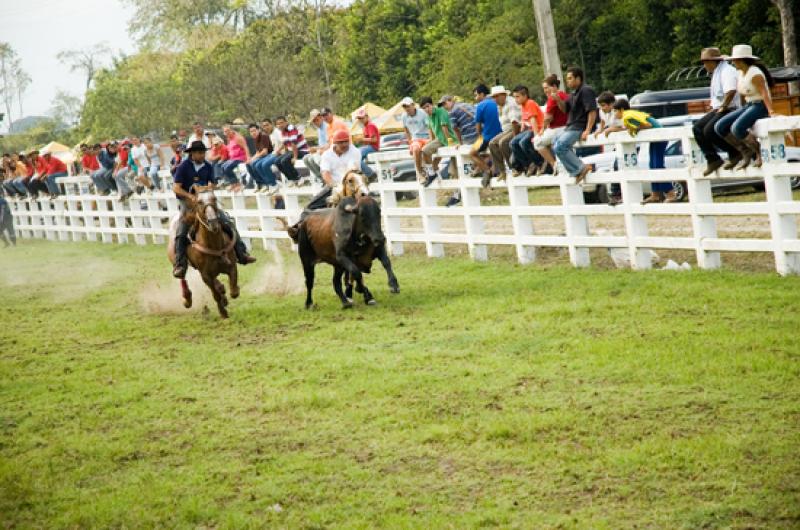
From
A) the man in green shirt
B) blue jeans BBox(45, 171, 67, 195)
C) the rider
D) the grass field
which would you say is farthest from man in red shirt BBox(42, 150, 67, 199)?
the grass field

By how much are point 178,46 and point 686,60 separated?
59.5 m

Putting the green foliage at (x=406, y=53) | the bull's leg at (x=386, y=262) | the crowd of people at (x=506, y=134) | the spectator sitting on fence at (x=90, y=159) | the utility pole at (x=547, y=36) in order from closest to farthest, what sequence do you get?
the crowd of people at (x=506, y=134)
the bull's leg at (x=386, y=262)
the utility pole at (x=547, y=36)
the spectator sitting on fence at (x=90, y=159)
the green foliage at (x=406, y=53)

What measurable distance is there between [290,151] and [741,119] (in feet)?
38.9

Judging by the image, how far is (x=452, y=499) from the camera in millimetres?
6902

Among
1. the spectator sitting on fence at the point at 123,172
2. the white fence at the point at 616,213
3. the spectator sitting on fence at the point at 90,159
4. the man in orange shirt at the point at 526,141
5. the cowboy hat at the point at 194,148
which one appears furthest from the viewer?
the spectator sitting on fence at the point at 90,159

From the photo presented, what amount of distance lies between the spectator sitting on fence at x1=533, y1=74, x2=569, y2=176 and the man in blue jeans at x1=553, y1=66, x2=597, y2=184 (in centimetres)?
48

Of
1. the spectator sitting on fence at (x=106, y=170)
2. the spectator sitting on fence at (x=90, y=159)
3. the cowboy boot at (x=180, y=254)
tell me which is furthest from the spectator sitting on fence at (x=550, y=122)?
the spectator sitting on fence at (x=90, y=159)

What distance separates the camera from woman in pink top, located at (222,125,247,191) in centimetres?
2488

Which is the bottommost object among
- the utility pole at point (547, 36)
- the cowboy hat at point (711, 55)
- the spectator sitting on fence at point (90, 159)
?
the cowboy hat at point (711, 55)

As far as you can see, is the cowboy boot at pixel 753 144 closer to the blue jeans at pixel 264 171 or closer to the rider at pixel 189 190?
the rider at pixel 189 190

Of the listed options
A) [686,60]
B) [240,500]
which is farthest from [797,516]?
[686,60]

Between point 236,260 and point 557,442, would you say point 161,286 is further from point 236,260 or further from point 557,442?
point 557,442

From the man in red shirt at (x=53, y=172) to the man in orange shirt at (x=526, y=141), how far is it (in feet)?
74.2

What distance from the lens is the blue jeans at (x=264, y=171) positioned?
75.4ft
